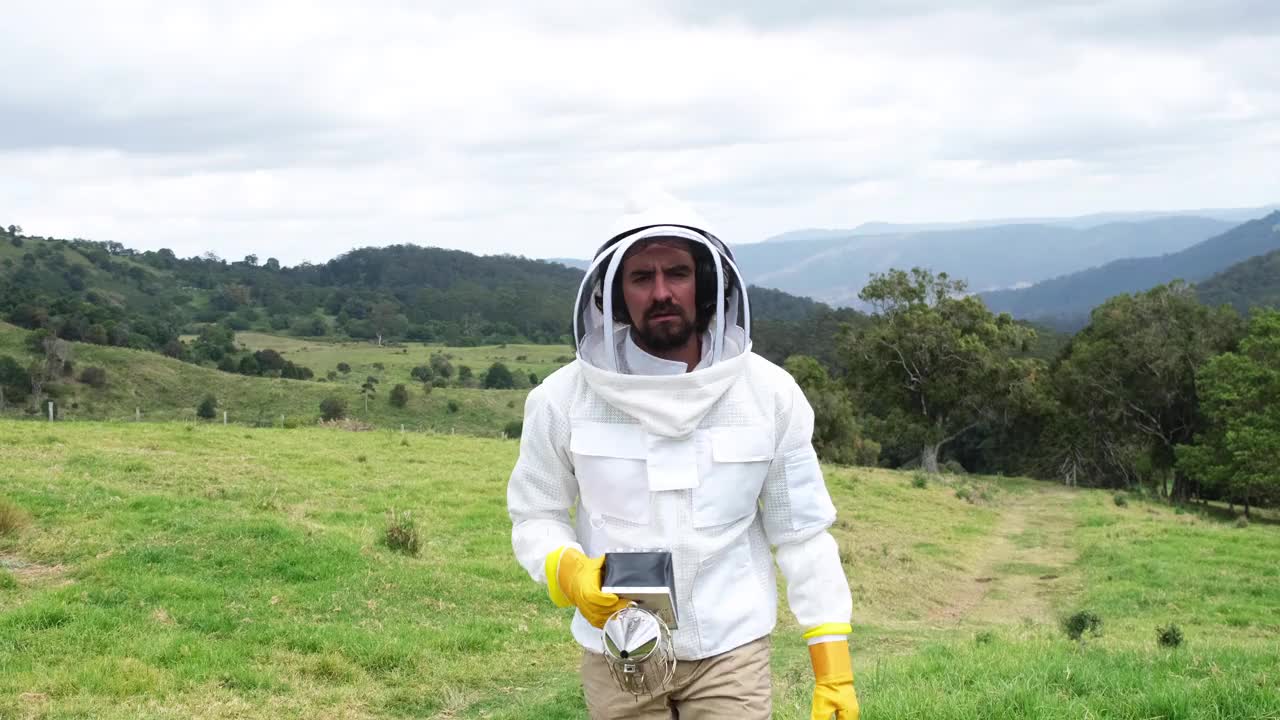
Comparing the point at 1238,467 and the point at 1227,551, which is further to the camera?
the point at 1238,467

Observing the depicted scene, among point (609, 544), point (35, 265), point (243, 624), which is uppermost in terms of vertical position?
point (35, 265)

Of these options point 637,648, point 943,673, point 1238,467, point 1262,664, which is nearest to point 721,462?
point 637,648

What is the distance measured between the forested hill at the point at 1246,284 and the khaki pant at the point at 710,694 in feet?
533

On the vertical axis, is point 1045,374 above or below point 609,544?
below

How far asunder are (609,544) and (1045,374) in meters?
47.3

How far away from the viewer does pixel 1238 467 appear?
34750 millimetres

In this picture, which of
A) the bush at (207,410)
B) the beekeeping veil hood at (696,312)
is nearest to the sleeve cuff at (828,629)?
the beekeeping veil hood at (696,312)

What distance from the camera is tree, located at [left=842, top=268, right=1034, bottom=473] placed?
44344 millimetres

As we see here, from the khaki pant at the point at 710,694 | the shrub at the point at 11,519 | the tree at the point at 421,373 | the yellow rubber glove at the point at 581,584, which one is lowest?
the tree at the point at 421,373

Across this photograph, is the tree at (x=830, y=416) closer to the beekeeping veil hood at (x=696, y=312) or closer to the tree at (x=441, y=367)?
the beekeeping veil hood at (x=696, y=312)

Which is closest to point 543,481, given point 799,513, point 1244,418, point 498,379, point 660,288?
point 660,288

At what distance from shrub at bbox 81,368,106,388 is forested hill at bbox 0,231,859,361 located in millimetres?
18170

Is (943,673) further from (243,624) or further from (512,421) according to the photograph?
(512,421)

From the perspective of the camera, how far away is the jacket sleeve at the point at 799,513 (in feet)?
11.4
